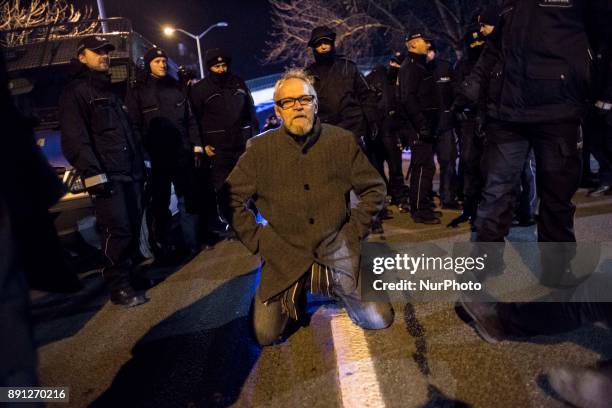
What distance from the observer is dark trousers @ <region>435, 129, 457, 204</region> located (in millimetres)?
5719

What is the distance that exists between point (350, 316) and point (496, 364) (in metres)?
0.95

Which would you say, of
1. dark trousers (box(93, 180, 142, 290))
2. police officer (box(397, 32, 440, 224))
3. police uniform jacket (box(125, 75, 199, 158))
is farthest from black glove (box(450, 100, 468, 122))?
dark trousers (box(93, 180, 142, 290))

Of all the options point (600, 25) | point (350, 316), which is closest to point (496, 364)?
point (350, 316)

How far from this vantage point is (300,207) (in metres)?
2.75

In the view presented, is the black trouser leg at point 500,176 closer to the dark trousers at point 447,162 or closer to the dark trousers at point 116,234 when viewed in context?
the dark trousers at point 447,162

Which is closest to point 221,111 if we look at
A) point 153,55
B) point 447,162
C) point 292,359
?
point 153,55

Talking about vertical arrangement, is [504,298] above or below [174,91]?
below

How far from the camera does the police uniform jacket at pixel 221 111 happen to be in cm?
540

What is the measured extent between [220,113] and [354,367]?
379cm

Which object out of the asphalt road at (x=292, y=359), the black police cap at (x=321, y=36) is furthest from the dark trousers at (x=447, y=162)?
the asphalt road at (x=292, y=359)

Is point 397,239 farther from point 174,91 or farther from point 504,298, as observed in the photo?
point 174,91

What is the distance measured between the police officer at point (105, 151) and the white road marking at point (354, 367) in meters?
1.84

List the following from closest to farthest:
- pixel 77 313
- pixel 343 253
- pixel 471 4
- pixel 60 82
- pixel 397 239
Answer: pixel 343 253 < pixel 77 313 < pixel 397 239 < pixel 60 82 < pixel 471 4

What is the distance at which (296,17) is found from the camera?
22.5 m
